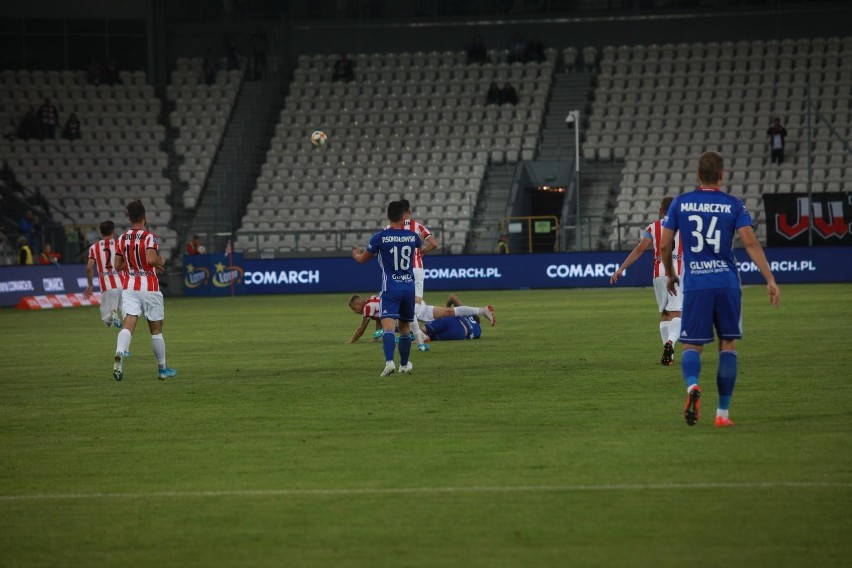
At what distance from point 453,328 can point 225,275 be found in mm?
22729

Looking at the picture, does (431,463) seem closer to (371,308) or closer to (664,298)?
(664,298)

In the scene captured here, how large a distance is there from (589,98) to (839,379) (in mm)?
38969

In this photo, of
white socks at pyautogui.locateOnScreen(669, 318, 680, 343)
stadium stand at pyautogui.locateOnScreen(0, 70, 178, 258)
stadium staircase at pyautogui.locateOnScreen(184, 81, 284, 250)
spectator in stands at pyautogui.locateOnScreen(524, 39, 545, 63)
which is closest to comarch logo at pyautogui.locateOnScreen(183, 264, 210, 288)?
stadium staircase at pyautogui.locateOnScreen(184, 81, 284, 250)

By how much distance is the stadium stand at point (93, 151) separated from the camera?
4981 cm

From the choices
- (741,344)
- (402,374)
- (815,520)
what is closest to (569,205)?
(741,344)

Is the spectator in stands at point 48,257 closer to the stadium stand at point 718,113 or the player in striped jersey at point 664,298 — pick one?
the stadium stand at point 718,113

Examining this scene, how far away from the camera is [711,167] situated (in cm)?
1072

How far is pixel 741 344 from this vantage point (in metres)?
19.4

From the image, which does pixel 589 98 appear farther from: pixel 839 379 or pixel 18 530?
pixel 18 530

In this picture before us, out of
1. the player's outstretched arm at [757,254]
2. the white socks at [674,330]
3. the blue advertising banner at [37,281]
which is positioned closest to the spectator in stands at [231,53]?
the blue advertising banner at [37,281]

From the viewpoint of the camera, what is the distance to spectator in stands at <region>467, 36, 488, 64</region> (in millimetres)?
54062

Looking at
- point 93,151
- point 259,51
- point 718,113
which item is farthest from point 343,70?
point 718,113

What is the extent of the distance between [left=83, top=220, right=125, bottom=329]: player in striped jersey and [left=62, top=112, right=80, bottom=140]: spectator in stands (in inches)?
1054

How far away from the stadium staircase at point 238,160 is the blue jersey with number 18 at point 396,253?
30.7 meters
